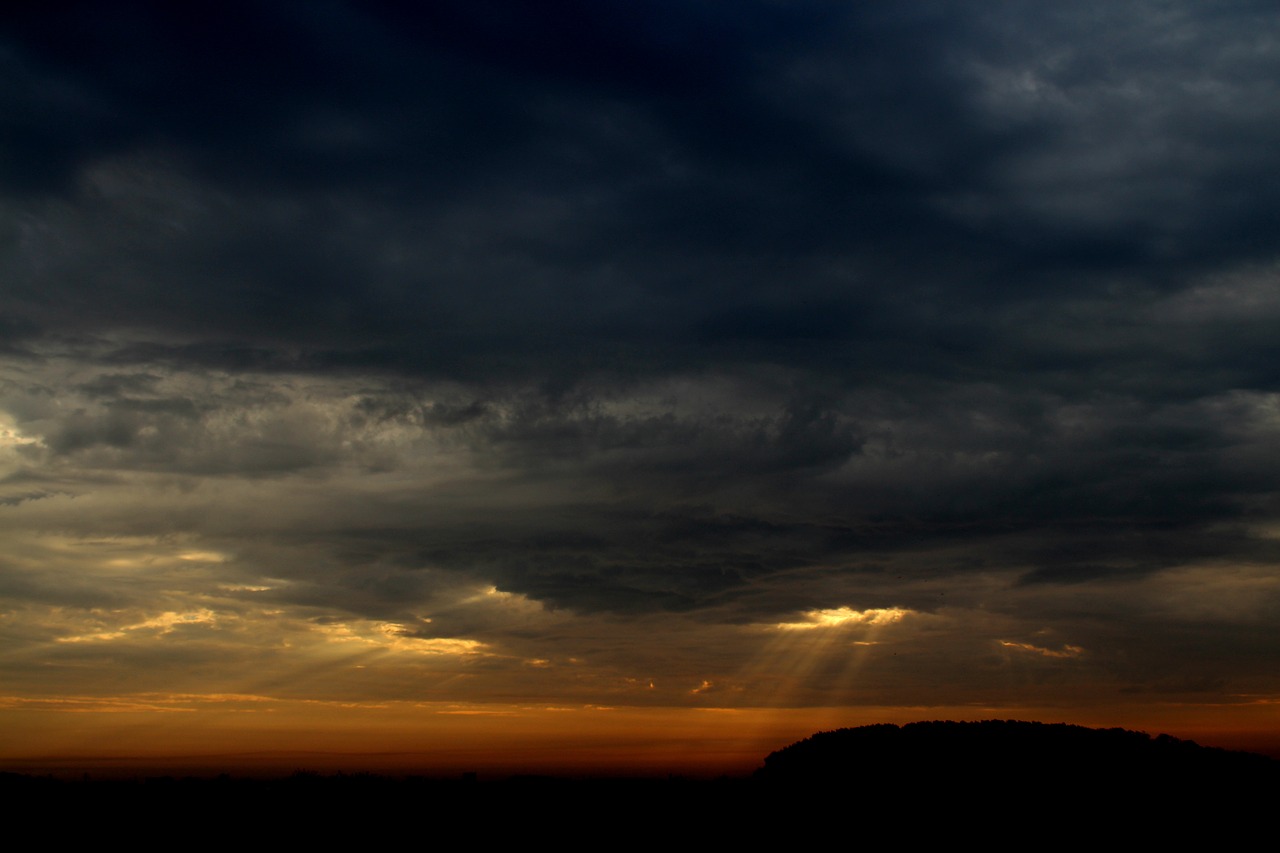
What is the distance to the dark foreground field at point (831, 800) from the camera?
5597cm

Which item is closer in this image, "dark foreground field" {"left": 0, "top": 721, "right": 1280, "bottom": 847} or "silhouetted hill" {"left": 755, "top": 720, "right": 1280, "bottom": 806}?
"dark foreground field" {"left": 0, "top": 721, "right": 1280, "bottom": 847}

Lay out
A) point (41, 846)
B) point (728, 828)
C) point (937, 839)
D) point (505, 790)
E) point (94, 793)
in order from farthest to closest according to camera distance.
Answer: point (505, 790), point (94, 793), point (728, 828), point (937, 839), point (41, 846)

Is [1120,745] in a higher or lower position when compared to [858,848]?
higher

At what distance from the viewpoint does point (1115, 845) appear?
5212 cm

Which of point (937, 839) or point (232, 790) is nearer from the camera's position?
point (937, 839)

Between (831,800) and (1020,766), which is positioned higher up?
(1020,766)

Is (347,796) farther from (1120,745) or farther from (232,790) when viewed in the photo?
(1120,745)

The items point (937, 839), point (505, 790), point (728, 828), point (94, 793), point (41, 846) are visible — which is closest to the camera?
point (41, 846)

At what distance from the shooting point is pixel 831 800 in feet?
211

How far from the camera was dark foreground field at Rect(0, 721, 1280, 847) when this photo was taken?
184 ft

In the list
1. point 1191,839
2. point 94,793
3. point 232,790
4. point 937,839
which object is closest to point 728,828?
point 937,839

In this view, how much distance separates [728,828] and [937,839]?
1236cm

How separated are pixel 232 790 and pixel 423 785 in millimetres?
13281

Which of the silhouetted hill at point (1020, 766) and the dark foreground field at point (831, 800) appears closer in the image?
the dark foreground field at point (831, 800)
